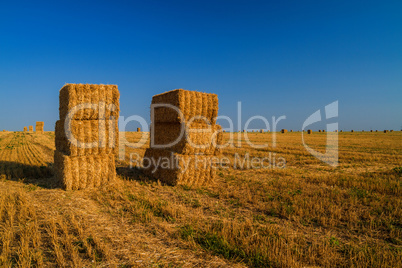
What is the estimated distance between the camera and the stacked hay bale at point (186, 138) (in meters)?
9.02

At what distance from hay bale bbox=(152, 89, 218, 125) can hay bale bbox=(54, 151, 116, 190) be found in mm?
2695

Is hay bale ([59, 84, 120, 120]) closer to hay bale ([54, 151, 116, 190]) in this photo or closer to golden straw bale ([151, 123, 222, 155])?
hay bale ([54, 151, 116, 190])

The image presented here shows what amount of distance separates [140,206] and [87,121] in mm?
4057

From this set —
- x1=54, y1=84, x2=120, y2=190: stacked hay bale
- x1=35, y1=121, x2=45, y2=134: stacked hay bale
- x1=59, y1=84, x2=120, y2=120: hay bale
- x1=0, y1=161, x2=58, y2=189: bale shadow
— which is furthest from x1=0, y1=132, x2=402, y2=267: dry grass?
x1=35, y1=121, x2=45, y2=134: stacked hay bale

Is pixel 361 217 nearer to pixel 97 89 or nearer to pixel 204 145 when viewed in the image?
pixel 204 145

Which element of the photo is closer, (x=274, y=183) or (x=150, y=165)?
(x=274, y=183)

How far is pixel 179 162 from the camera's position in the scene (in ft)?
29.1

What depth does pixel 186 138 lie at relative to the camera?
9.08 meters

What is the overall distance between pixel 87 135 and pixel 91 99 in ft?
4.19

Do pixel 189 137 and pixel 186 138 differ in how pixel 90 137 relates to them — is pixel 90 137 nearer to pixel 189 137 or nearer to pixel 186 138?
pixel 186 138

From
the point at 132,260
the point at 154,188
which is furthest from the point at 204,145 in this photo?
the point at 132,260

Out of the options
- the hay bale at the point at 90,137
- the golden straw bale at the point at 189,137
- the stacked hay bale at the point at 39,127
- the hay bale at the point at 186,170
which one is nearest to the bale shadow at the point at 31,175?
the hay bale at the point at 90,137

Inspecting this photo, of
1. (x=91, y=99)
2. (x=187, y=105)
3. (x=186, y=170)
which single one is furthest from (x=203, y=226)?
(x=91, y=99)

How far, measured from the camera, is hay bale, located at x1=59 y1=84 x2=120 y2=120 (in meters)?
8.06
